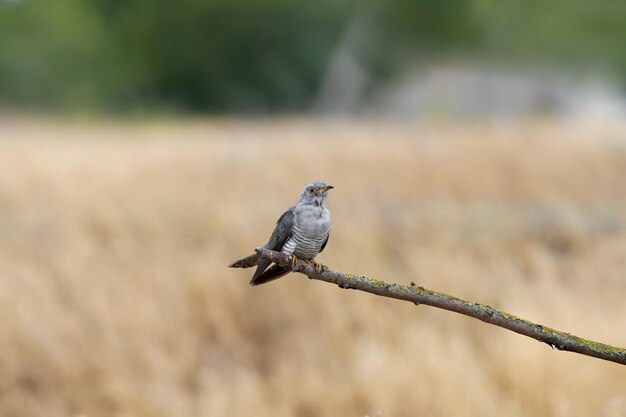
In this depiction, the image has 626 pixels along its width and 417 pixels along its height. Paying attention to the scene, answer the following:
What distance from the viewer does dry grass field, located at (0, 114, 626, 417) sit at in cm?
666

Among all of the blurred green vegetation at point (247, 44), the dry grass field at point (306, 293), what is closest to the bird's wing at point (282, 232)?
the dry grass field at point (306, 293)

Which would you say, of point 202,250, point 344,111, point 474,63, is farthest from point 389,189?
point 474,63

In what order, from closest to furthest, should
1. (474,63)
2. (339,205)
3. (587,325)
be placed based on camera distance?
(587,325) < (339,205) < (474,63)

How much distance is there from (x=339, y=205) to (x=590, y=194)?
Result: 394 centimetres

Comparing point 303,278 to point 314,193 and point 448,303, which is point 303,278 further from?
point 448,303

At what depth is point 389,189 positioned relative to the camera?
42.3ft

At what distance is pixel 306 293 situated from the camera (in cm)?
841

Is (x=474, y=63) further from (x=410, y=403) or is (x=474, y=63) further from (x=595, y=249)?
(x=410, y=403)

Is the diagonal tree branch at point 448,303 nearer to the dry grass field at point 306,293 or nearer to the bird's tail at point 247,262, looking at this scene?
the bird's tail at point 247,262

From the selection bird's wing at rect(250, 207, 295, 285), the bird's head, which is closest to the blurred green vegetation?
bird's wing at rect(250, 207, 295, 285)

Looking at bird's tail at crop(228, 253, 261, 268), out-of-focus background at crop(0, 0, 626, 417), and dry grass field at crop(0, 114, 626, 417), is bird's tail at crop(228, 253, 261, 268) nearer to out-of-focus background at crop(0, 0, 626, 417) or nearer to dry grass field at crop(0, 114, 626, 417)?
out-of-focus background at crop(0, 0, 626, 417)

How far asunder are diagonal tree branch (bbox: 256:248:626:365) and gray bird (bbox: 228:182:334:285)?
39mm

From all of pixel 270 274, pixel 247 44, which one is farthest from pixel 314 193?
pixel 247 44

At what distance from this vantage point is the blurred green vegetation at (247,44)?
31.5m
